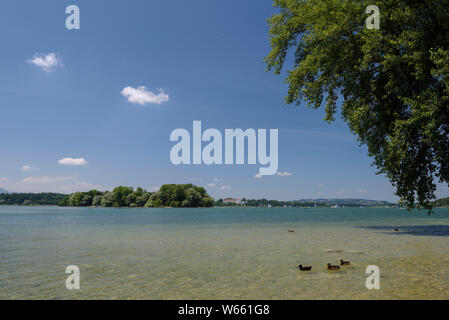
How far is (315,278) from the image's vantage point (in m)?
13.4

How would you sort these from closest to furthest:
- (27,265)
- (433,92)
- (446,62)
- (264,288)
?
(264,288) → (27,265) → (446,62) → (433,92)

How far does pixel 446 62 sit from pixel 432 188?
602 inches

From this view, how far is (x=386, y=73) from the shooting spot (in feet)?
78.9

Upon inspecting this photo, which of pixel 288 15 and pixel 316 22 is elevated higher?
pixel 288 15

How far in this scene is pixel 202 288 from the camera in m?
12.1

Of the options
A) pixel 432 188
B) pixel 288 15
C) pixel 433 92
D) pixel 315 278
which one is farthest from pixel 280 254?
pixel 288 15

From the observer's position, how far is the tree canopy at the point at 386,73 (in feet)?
68.9

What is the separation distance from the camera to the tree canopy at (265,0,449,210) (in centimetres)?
2102

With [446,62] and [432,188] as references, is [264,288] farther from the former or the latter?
[432,188]

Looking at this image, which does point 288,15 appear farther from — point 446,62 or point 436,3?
point 446,62

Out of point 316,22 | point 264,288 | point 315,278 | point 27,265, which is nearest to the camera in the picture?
point 264,288

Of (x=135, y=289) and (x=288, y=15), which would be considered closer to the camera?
(x=135, y=289)

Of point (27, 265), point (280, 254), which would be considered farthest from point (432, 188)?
point (27, 265)

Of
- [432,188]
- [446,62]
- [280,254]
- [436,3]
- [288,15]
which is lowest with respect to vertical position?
[280,254]
